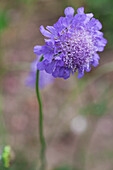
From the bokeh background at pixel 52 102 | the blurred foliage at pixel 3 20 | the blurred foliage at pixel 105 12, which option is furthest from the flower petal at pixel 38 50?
the blurred foliage at pixel 105 12

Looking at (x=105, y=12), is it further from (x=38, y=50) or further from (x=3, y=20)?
(x=38, y=50)

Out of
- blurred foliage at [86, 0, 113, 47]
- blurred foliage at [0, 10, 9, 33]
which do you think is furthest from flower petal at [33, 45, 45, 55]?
blurred foliage at [86, 0, 113, 47]

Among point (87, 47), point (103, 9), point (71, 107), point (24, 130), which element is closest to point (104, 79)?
point (71, 107)

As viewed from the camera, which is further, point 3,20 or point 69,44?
point 3,20

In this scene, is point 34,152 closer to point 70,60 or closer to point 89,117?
point 89,117

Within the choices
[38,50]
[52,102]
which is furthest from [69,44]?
[52,102]
